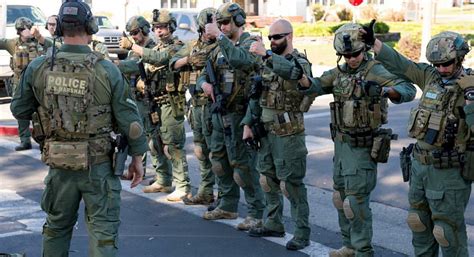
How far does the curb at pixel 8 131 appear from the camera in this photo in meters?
12.6

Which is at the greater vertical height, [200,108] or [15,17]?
[15,17]

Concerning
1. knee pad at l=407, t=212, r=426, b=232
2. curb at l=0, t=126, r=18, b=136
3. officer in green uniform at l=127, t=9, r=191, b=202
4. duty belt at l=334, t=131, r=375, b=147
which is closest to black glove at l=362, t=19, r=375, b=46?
duty belt at l=334, t=131, r=375, b=147

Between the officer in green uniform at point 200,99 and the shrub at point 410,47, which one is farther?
the shrub at point 410,47

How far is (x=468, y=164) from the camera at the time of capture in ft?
16.6

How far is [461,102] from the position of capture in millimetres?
5051

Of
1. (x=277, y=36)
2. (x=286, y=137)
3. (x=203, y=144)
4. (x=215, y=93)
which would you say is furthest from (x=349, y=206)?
(x=203, y=144)

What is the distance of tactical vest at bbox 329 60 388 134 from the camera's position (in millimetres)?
5703

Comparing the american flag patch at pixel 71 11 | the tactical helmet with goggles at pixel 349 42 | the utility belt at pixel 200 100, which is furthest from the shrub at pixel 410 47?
the american flag patch at pixel 71 11

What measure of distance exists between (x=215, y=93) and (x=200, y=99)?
63 centimetres

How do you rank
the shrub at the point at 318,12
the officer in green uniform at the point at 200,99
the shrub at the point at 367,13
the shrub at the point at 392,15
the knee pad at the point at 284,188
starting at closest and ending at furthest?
the knee pad at the point at 284,188 → the officer in green uniform at the point at 200,99 → the shrub at the point at 367,13 → the shrub at the point at 392,15 → the shrub at the point at 318,12

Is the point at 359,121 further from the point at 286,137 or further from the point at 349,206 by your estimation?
the point at 286,137

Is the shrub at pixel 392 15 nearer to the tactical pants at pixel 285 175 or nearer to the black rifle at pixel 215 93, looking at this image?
the black rifle at pixel 215 93

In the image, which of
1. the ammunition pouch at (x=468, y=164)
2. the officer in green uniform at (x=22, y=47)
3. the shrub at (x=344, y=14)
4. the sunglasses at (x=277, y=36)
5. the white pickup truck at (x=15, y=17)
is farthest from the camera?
the shrub at (x=344, y=14)

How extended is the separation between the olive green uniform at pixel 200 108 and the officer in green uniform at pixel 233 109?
0.68ft
